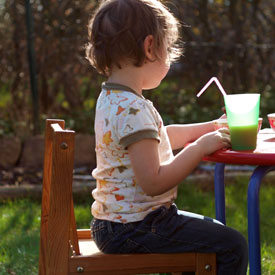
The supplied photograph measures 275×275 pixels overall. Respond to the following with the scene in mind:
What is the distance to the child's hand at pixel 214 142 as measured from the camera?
6.87 ft

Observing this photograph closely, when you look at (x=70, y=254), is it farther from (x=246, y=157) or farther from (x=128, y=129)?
(x=246, y=157)

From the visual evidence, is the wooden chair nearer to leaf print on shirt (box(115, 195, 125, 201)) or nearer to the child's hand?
leaf print on shirt (box(115, 195, 125, 201))

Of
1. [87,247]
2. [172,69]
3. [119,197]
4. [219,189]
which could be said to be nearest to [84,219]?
[219,189]

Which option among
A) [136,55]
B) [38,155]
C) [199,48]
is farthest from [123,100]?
[199,48]

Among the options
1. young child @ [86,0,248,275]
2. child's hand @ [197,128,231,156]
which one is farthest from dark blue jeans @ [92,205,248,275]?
child's hand @ [197,128,231,156]

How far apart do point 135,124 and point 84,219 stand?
2.00 meters

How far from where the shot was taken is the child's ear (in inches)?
84.7

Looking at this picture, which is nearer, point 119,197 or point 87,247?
point 119,197

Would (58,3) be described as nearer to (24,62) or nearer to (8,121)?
(24,62)

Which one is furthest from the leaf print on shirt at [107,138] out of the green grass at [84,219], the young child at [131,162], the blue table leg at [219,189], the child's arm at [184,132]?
the green grass at [84,219]

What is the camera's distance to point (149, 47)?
2168 millimetres

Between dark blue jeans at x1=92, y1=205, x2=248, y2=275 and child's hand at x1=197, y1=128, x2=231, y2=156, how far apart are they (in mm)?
233

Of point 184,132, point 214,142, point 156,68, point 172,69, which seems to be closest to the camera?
point 214,142

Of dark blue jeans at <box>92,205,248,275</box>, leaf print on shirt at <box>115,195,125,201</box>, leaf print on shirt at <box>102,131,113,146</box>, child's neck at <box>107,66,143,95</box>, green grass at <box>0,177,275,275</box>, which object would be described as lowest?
green grass at <box>0,177,275,275</box>
